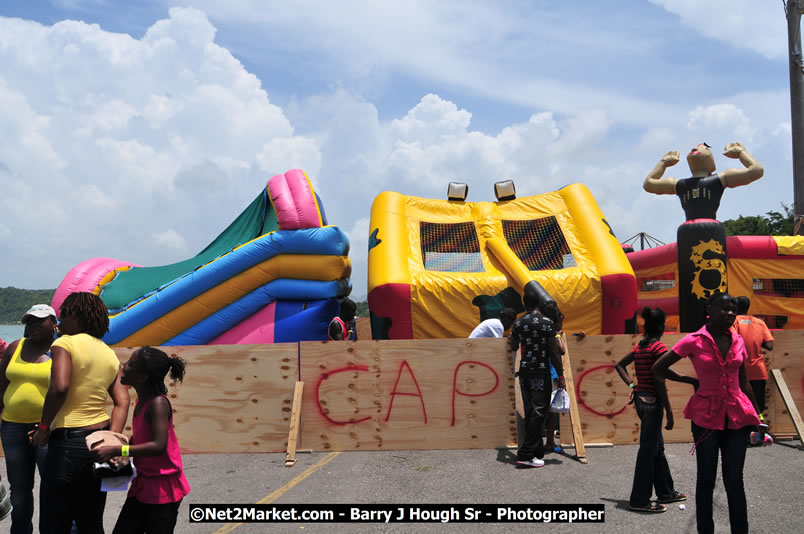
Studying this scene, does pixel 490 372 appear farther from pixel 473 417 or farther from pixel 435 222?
pixel 435 222

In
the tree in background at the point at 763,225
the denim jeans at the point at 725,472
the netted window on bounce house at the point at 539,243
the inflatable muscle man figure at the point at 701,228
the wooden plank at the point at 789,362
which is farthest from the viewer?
the tree in background at the point at 763,225

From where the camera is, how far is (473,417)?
22.3 ft

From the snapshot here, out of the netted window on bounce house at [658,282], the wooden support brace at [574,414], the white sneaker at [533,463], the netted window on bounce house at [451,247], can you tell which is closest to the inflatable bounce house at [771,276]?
the netted window on bounce house at [658,282]

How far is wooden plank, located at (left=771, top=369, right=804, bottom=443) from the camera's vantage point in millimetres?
6711

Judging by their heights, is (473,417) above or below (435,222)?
below

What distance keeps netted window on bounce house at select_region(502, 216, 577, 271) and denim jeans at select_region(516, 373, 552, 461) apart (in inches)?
194

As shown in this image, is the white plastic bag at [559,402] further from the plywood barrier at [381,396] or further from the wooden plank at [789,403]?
the wooden plank at [789,403]

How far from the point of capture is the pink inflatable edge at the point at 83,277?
10711 millimetres

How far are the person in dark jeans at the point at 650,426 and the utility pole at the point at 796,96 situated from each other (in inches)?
684

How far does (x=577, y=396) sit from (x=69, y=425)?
17.1ft

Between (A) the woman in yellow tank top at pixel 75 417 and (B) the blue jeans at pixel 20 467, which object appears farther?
(B) the blue jeans at pixel 20 467

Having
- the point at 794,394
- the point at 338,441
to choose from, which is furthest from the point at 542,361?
the point at 794,394

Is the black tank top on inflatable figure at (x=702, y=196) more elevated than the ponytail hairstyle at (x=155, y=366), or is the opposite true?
the black tank top on inflatable figure at (x=702, y=196)

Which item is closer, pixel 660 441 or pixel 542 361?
pixel 660 441
